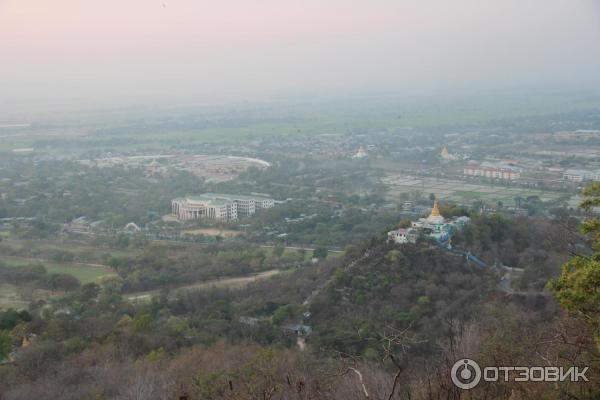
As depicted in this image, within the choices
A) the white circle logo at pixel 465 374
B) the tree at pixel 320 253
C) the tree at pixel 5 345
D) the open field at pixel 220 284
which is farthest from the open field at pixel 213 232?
the white circle logo at pixel 465 374

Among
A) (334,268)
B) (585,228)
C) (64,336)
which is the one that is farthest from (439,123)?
(585,228)

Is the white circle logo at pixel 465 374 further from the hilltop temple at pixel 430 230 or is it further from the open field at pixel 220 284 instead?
the open field at pixel 220 284

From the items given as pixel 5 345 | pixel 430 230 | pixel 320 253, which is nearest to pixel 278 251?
pixel 320 253

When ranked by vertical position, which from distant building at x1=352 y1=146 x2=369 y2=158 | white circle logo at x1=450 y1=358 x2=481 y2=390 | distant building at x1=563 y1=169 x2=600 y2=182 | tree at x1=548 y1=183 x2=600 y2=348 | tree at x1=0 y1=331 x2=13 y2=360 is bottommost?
distant building at x1=352 y1=146 x2=369 y2=158

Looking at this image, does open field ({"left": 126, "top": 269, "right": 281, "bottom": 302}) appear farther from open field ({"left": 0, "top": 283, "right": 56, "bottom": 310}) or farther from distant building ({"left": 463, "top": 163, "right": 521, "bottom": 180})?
distant building ({"left": 463, "top": 163, "right": 521, "bottom": 180})

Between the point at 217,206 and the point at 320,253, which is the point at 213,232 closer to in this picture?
the point at 217,206

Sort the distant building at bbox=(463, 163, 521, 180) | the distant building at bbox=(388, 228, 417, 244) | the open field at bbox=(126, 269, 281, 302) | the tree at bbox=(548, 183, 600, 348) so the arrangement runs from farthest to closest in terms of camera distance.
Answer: the distant building at bbox=(463, 163, 521, 180), the open field at bbox=(126, 269, 281, 302), the distant building at bbox=(388, 228, 417, 244), the tree at bbox=(548, 183, 600, 348)

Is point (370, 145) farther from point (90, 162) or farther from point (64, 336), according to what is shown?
point (64, 336)

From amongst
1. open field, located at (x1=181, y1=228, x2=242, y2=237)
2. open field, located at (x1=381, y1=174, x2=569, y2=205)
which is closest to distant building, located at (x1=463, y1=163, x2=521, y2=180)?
open field, located at (x1=381, y1=174, x2=569, y2=205)
